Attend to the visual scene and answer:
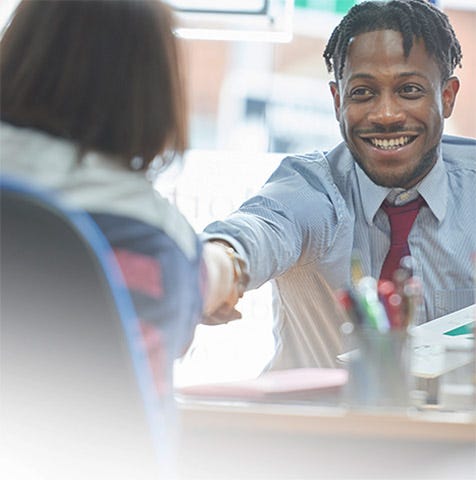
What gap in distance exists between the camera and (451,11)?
27.8ft

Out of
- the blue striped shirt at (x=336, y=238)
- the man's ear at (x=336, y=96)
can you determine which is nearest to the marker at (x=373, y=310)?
the blue striped shirt at (x=336, y=238)

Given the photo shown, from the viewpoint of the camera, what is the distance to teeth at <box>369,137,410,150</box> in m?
2.18

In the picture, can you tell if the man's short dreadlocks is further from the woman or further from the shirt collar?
the woman

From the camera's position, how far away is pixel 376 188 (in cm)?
217

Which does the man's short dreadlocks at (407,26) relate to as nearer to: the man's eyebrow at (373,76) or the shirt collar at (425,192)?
the man's eyebrow at (373,76)

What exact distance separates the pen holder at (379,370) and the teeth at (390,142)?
3.39 ft

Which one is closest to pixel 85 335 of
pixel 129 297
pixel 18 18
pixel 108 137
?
pixel 129 297

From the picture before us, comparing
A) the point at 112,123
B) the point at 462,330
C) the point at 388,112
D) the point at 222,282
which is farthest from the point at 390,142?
the point at 112,123

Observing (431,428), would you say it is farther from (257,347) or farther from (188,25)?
(188,25)

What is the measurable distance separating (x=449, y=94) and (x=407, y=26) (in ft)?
0.72

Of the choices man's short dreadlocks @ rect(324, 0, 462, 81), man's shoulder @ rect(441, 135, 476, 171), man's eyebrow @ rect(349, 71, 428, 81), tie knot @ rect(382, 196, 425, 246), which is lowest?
tie knot @ rect(382, 196, 425, 246)

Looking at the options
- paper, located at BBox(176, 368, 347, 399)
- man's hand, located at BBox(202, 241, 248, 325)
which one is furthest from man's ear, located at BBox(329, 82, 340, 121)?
paper, located at BBox(176, 368, 347, 399)

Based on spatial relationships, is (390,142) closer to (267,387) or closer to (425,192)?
(425,192)

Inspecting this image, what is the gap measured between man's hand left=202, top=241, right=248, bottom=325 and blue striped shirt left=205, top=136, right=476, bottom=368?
20.2 inches
